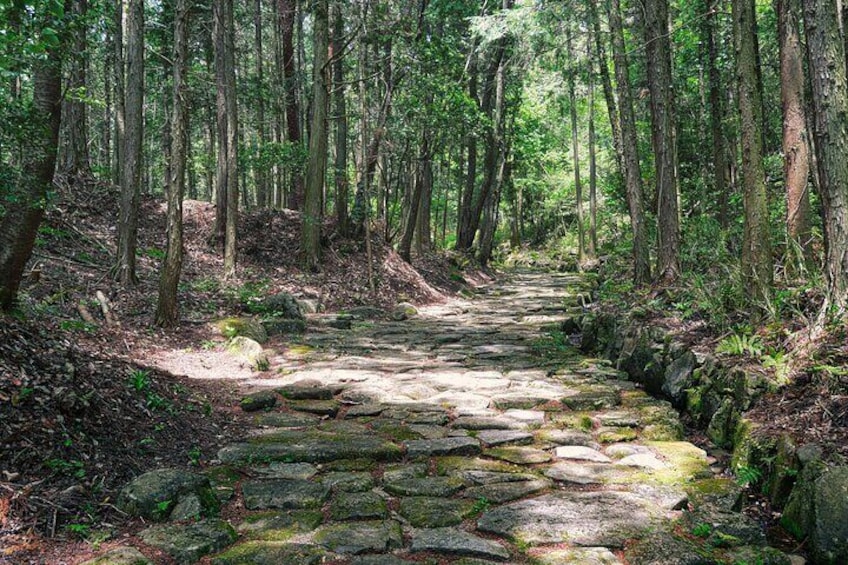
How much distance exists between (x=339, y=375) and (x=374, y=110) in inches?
555

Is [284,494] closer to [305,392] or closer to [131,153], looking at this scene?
[305,392]

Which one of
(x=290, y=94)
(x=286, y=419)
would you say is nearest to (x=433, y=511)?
(x=286, y=419)

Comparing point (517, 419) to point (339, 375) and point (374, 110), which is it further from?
point (374, 110)

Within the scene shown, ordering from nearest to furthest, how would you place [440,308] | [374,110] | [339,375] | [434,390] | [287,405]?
1. [287,405]
2. [434,390]
3. [339,375]
4. [440,308]
5. [374,110]

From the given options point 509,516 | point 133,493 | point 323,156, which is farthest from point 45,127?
point 323,156

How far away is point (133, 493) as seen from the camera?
348 cm

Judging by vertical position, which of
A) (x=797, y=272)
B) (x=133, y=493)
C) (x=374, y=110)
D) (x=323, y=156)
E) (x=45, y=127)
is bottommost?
(x=133, y=493)

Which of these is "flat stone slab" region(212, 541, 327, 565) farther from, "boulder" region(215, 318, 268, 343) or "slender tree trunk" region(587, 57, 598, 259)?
"slender tree trunk" region(587, 57, 598, 259)

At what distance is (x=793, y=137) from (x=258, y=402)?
638cm

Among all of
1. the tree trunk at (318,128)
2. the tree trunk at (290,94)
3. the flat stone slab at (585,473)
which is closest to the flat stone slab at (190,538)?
the flat stone slab at (585,473)

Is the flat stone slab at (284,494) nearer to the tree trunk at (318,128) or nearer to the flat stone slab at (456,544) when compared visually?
the flat stone slab at (456,544)

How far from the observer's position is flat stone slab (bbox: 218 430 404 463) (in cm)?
459

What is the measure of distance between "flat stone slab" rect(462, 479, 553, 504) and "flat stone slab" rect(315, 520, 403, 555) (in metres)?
0.68

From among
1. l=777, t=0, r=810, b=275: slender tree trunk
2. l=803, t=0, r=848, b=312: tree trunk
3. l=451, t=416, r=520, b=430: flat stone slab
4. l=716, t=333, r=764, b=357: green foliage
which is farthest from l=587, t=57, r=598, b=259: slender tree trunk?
l=451, t=416, r=520, b=430: flat stone slab
